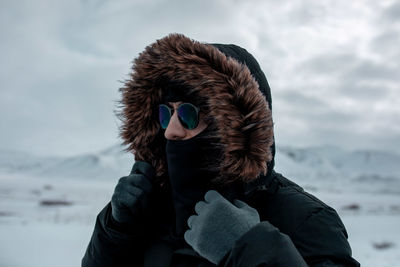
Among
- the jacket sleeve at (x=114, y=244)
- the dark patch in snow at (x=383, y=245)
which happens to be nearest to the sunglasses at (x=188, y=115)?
the jacket sleeve at (x=114, y=244)

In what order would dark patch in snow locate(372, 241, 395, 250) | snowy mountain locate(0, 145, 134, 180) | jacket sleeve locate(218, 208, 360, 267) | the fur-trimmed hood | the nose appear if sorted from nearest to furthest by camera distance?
jacket sleeve locate(218, 208, 360, 267) < the fur-trimmed hood < the nose < dark patch in snow locate(372, 241, 395, 250) < snowy mountain locate(0, 145, 134, 180)

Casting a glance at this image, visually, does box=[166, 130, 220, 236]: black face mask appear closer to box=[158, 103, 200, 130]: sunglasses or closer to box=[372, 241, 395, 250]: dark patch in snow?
box=[158, 103, 200, 130]: sunglasses

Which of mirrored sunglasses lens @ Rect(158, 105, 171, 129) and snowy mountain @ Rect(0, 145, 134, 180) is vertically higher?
snowy mountain @ Rect(0, 145, 134, 180)

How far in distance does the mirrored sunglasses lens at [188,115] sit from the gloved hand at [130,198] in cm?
31

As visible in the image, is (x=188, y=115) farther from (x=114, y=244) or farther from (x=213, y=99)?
(x=114, y=244)

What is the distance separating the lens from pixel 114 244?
1562 mm

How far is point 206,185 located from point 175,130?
0.85 feet

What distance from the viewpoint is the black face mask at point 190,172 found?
1.45m

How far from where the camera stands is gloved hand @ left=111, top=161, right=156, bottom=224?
1.47m

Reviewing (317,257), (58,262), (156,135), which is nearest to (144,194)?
(156,135)

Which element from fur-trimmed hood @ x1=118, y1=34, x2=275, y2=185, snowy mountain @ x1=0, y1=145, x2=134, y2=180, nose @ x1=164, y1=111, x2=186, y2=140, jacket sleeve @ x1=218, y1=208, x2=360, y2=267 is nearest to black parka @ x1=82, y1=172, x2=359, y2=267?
jacket sleeve @ x1=218, y1=208, x2=360, y2=267

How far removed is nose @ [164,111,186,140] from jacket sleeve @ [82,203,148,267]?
41 cm

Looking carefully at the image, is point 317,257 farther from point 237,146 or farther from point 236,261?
point 237,146

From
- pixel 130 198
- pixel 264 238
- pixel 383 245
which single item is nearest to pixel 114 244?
pixel 130 198
